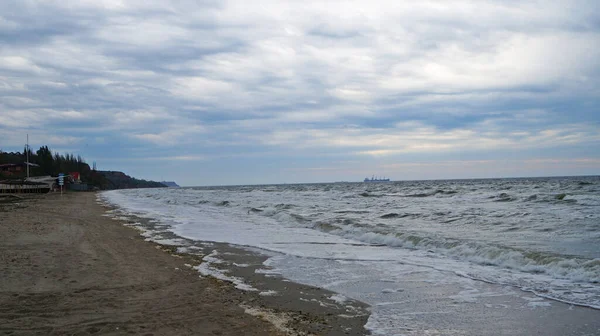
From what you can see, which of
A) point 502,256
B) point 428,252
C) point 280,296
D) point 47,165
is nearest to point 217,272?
point 280,296

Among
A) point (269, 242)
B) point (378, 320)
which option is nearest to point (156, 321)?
point (378, 320)

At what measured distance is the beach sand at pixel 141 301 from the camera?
5.59 meters

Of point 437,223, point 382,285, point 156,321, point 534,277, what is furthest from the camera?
point 437,223

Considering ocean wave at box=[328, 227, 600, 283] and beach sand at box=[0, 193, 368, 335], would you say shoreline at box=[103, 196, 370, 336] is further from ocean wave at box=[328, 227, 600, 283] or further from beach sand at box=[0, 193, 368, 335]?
ocean wave at box=[328, 227, 600, 283]

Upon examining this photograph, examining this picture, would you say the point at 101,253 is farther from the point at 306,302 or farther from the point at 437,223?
the point at 437,223

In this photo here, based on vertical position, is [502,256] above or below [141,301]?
below

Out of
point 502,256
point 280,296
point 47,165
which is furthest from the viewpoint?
point 47,165

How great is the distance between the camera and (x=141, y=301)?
22.2 feet

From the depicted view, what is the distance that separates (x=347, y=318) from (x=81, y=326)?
3.40 meters

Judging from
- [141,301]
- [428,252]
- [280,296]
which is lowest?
[428,252]

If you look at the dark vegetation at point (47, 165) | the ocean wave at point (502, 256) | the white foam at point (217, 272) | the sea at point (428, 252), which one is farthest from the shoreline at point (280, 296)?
the dark vegetation at point (47, 165)

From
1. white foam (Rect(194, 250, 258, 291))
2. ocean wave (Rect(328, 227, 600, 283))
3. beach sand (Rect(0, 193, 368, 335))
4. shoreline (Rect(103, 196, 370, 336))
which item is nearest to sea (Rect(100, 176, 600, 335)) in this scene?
ocean wave (Rect(328, 227, 600, 283))

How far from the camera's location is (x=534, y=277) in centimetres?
920

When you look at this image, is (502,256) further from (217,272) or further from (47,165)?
(47,165)
